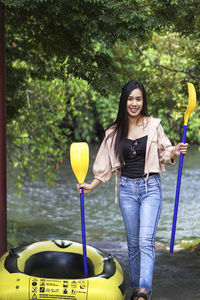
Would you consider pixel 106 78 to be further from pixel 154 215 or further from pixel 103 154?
pixel 154 215

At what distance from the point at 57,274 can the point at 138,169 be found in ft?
3.65

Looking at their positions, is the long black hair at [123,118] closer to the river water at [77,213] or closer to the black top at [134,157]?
the black top at [134,157]

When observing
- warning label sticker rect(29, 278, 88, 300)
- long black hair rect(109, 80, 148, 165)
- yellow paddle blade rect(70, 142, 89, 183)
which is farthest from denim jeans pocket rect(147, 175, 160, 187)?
warning label sticker rect(29, 278, 88, 300)

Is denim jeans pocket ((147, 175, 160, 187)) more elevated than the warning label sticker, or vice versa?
denim jeans pocket ((147, 175, 160, 187))

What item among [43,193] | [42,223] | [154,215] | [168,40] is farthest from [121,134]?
[43,193]

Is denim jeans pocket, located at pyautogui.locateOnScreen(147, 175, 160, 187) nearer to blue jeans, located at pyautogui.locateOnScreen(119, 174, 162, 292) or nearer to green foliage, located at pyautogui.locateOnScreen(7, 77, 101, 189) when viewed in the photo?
blue jeans, located at pyautogui.locateOnScreen(119, 174, 162, 292)

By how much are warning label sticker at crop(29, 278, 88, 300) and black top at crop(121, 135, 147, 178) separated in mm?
787

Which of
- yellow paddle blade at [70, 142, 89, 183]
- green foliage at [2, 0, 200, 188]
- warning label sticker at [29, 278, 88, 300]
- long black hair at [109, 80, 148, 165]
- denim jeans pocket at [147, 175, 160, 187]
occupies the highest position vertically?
green foliage at [2, 0, 200, 188]

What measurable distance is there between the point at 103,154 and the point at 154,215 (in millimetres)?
581

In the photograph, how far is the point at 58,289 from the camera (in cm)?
328

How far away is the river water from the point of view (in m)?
8.64

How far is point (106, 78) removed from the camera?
4211mm

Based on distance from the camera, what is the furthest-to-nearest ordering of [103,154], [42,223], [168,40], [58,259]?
[42,223]
[168,40]
[58,259]
[103,154]

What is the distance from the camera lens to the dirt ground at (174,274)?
13.0ft
